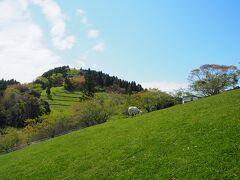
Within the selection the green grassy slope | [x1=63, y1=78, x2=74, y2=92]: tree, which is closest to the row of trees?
[x1=63, y1=78, x2=74, y2=92]: tree

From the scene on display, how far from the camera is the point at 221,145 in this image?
16125mm

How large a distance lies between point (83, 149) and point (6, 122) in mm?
103394

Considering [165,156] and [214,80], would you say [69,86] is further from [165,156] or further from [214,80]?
[165,156]

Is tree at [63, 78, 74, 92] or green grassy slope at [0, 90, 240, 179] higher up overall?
tree at [63, 78, 74, 92]

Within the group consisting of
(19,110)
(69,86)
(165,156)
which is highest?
(69,86)

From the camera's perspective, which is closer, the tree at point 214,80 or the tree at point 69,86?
the tree at point 214,80

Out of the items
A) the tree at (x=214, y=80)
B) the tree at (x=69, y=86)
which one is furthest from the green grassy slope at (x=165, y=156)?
the tree at (x=69, y=86)

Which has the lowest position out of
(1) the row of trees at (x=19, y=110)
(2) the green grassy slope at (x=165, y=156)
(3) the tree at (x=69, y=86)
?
(2) the green grassy slope at (x=165, y=156)

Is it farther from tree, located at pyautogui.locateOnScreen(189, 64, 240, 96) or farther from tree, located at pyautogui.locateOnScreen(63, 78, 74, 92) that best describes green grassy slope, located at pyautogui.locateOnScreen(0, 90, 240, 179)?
tree, located at pyautogui.locateOnScreen(63, 78, 74, 92)

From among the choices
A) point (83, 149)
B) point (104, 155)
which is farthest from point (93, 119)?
point (104, 155)

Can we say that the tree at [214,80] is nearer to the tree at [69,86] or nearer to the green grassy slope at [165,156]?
the green grassy slope at [165,156]

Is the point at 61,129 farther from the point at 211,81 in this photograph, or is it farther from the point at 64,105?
the point at 64,105

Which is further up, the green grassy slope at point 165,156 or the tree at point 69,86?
the tree at point 69,86

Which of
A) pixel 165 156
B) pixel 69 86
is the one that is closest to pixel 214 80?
pixel 165 156
